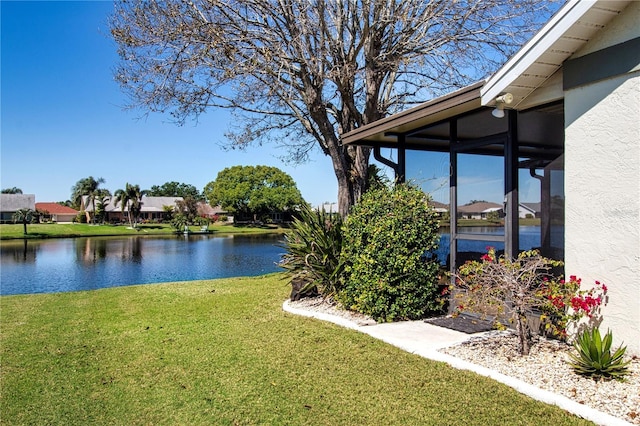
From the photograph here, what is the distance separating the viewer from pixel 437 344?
485cm

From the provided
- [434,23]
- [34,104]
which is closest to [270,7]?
[434,23]

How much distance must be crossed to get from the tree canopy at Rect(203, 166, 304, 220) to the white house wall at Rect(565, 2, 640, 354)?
5734 centimetres

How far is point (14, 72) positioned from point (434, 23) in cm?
1637

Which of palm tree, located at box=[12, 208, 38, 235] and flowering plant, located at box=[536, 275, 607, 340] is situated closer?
flowering plant, located at box=[536, 275, 607, 340]

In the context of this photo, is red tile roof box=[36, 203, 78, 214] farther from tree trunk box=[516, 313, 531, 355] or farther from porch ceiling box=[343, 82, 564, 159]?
tree trunk box=[516, 313, 531, 355]

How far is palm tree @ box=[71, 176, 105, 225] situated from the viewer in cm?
7187

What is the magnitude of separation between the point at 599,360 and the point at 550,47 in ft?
9.32

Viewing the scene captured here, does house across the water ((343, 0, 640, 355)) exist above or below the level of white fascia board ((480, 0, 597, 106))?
below

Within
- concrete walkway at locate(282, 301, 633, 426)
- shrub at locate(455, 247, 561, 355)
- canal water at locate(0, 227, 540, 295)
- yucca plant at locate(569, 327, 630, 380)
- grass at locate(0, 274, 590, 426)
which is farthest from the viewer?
canal water at locate(0, 227, 540, 295)

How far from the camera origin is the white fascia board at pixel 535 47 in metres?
4.07

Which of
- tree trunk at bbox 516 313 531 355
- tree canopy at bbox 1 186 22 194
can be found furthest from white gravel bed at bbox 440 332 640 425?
tree canopy at bbox 1 186 22 194

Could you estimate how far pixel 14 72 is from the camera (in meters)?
17.9

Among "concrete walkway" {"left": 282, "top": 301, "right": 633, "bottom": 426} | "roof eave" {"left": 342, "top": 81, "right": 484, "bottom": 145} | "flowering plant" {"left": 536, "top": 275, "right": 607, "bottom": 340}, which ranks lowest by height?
"concrete walkway" {"left": 282, "top": 301, "right": 633, "bottom": 426}

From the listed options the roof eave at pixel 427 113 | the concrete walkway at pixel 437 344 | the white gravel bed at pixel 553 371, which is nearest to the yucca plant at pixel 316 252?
the concrete walkway at pixel 437 344
